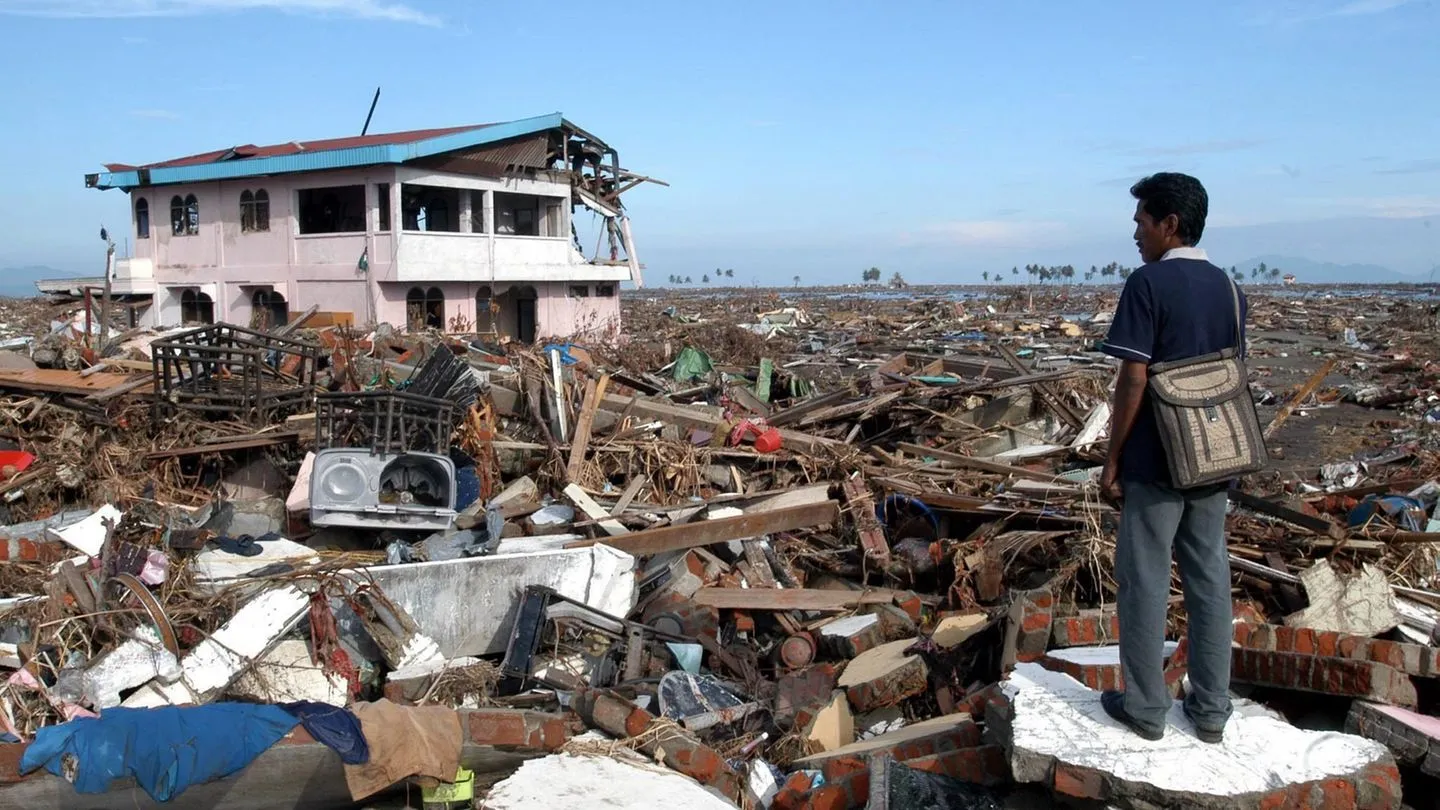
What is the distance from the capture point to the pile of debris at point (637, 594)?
156 inches

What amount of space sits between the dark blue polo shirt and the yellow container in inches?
113

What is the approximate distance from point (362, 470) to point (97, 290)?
18.6 metres

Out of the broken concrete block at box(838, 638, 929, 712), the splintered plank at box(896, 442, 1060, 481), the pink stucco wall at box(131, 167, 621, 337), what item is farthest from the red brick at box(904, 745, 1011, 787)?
the pink stucco wall at box(131, 167, 621, 337)

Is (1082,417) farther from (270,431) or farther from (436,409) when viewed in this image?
(270,431)

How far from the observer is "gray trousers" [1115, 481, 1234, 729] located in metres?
3.35

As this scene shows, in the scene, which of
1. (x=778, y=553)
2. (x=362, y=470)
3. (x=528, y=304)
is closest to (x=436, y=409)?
(x=362, y=470)

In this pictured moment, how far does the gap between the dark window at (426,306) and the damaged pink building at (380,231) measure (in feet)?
0.14

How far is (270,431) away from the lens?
884 centimetres

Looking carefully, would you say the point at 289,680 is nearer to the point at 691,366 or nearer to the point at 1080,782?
the point at 1080,782

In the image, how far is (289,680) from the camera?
5621 mm

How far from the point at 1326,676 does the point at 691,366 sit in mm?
10554

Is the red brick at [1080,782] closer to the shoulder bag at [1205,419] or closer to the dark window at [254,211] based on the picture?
the shoulder bag at [1205,419]

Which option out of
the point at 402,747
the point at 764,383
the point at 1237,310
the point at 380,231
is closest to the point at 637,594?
the point at 402,747

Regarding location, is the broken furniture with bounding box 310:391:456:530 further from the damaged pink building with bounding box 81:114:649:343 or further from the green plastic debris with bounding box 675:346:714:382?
the damaged pink building with bounding box 81:114:649:343
